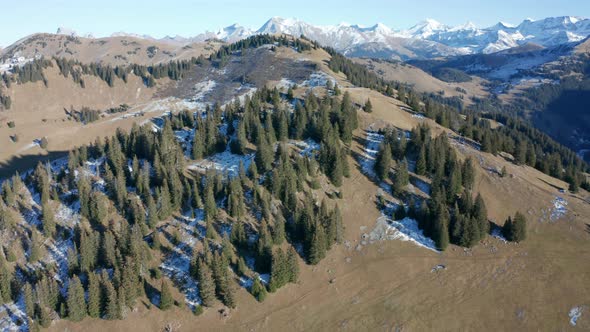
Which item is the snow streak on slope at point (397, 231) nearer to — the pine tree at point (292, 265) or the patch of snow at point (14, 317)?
the pine tree at point (292, 265)

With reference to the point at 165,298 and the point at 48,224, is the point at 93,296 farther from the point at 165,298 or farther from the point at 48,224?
the point at 48,224

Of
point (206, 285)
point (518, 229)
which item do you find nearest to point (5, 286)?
point (206, 285)

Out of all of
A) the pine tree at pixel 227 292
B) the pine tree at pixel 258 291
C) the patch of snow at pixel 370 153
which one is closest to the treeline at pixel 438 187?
the patch of snow at pixel 370 153

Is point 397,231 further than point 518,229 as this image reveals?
Yes

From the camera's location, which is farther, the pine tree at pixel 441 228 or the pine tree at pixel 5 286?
the pine tree at pixel 441 228

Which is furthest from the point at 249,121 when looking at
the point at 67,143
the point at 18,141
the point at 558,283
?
the point at 18,141

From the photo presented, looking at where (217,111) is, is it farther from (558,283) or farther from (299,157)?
(558,283)
